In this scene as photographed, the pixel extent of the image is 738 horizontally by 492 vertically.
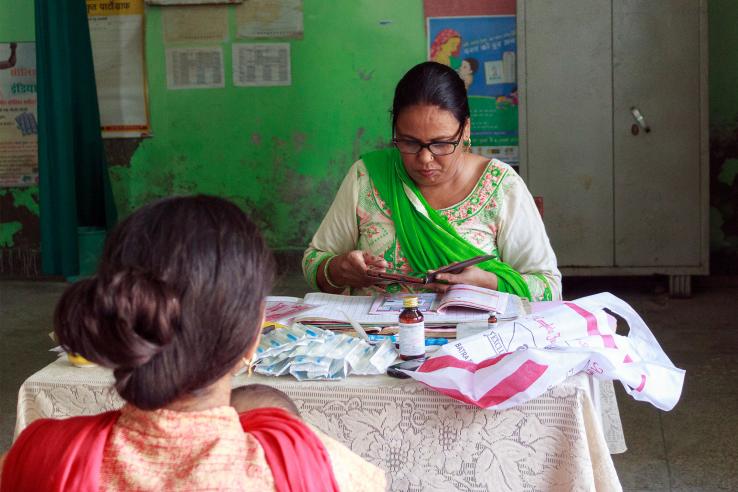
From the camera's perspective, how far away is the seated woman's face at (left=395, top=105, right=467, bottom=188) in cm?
276

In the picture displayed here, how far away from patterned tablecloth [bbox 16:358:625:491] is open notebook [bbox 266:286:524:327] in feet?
1.33

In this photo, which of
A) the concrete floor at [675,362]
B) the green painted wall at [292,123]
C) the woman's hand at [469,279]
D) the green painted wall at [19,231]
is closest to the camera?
the woman's hand at [469,279]

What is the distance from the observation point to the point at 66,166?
6082 millimetres

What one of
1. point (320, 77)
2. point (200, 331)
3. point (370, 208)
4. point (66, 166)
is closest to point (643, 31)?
point (320, 77)

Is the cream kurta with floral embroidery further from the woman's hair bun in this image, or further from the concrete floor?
the woman's hair bun

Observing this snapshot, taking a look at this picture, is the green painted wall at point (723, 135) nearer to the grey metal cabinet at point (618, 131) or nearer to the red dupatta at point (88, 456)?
the grey metal cabinet at point (618, 131)

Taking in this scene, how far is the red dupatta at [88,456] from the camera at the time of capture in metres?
1.25

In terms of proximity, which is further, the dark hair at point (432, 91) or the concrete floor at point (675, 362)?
the concrete floor at point (675, 362)

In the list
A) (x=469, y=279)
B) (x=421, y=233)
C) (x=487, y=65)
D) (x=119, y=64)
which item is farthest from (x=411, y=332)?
(x=119, y=64)

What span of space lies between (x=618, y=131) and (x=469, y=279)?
3.10 m

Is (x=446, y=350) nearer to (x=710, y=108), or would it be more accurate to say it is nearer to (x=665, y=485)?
(x=665, y=485)

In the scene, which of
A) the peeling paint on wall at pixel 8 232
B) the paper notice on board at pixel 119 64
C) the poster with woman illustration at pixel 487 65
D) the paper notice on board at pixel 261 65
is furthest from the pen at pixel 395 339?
the peeling paint on wall at pixel 8 232

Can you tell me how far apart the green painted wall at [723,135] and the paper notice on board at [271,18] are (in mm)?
2590

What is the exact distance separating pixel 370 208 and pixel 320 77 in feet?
10.6
